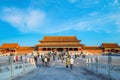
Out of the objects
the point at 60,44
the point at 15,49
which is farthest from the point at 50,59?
the point at 15,49

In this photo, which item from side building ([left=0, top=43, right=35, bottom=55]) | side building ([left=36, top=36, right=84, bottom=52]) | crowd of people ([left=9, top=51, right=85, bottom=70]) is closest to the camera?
crowd of people ([left=9, top=51, right=85, bottom=70])

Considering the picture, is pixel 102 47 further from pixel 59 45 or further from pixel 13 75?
pixel 13 75

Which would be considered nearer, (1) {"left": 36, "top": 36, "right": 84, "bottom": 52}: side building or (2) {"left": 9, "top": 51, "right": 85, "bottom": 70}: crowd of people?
(2) {"left": 9, "top": 51, "right": 85, "bottom": 70}: crowd of people

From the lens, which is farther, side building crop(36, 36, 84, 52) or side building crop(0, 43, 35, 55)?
side building crop(0, 43, 35, 55)

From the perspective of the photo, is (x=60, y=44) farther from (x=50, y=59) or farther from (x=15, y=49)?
(x=50, y=59)

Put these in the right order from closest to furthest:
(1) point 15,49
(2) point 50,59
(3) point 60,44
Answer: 1. (2) point 50,59
2. (3) point 60,44
3. (1) point 15,49

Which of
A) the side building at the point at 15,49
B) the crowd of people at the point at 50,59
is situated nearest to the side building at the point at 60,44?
the side building at the point at 15,49

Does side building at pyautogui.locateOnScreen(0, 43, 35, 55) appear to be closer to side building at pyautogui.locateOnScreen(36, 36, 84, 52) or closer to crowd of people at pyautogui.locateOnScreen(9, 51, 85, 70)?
side building at pyautogui.locateOnScreen(36, 36, 84, 52)

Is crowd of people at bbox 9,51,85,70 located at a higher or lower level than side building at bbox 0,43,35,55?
lower

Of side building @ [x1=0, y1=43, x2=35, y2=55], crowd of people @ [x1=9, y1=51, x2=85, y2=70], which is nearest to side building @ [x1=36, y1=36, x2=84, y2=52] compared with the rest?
side building @ [x1=0, y1=43, x2=35, y2=55]

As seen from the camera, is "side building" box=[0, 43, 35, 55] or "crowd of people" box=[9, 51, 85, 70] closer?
"crowd of people" box=[9, 51, 85, 70]

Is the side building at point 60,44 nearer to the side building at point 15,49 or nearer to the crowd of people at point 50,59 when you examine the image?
the side building at point 15,49

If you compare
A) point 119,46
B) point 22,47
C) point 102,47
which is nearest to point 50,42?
point 22,47

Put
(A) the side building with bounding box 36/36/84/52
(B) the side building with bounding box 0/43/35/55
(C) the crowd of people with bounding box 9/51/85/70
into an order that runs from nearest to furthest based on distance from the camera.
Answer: (C) the crowd of people with bounding box 9/51/85/70 < (A) the side building with bounding box 36/36/84/52 < (B) the side building with bounding box 0/43/35/55
